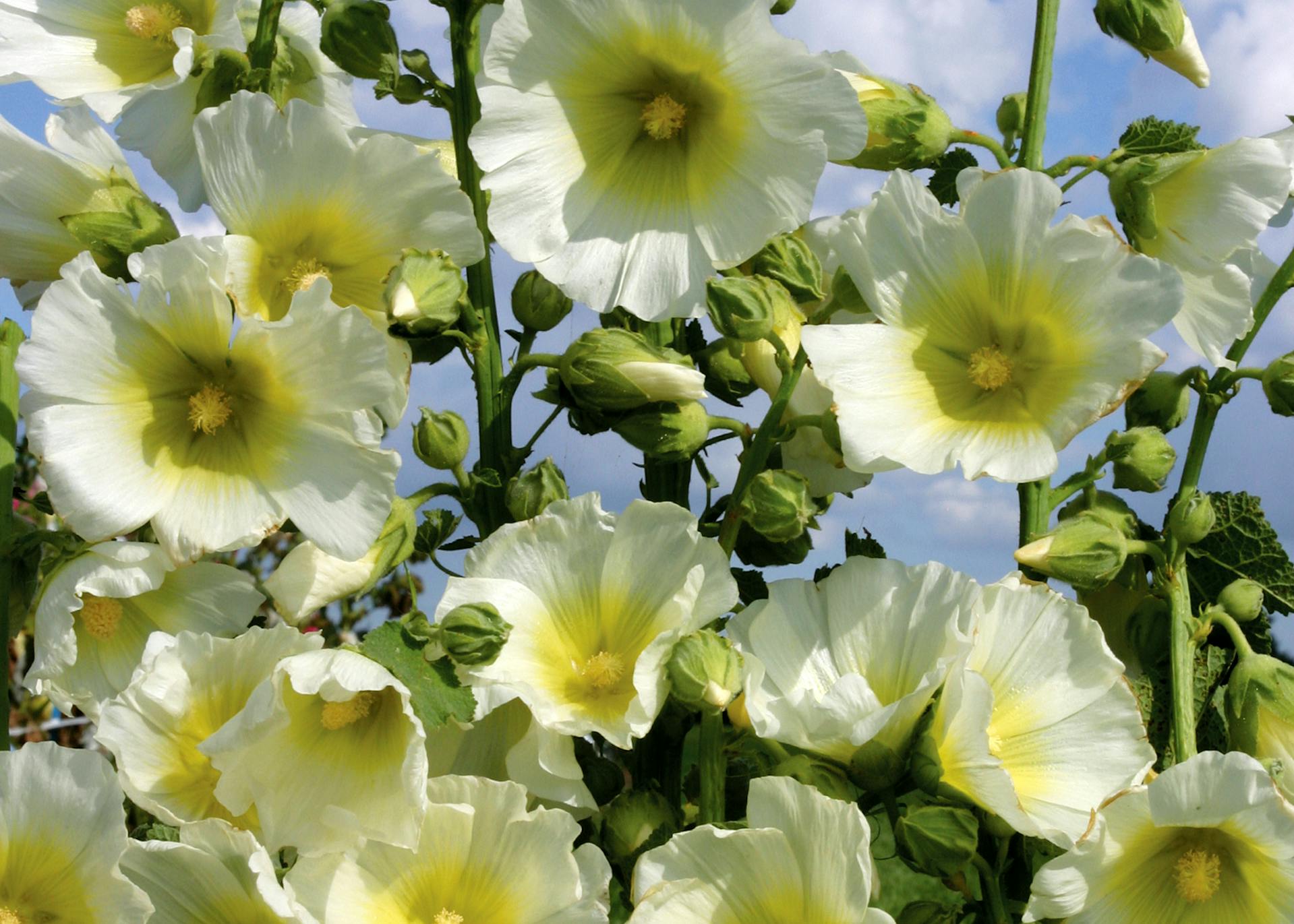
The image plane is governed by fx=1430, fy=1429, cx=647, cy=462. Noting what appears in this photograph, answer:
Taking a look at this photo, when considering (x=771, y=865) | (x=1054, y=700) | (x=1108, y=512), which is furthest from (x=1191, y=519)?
(x=771, y=865)

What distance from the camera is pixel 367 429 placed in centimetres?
87

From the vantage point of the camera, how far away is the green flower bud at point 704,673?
0.80 m

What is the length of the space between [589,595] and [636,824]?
147 mm

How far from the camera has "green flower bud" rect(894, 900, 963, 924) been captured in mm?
856

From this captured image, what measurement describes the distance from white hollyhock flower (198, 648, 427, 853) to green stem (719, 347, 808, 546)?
230 mm

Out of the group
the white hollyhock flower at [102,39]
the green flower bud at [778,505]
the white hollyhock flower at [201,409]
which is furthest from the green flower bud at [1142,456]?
the white hollyhock flower at [102,39]

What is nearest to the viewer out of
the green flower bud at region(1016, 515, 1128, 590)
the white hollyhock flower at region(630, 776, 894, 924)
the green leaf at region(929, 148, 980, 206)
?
the white hollyhock flower at region(630, 776, 894, 924)

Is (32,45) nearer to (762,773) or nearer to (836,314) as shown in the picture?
(836,314)

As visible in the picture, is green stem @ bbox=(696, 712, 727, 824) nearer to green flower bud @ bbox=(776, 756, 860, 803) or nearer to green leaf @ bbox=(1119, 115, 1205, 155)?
green flower bud @ bbox=(776, 756, 860, 803)

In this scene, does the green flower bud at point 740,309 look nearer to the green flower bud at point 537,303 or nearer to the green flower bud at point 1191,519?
the green flower bud at point 537,303

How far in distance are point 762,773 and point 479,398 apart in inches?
12.3

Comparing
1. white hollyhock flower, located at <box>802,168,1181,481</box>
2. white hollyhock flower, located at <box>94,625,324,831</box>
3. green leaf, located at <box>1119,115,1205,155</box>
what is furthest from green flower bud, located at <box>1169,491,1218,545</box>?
white hollyhock flower, located at <box>94,625,324,831</box>

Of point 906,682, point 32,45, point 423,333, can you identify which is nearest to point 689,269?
point 423,333

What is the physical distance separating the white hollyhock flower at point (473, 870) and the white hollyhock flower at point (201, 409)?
17 centimetres
